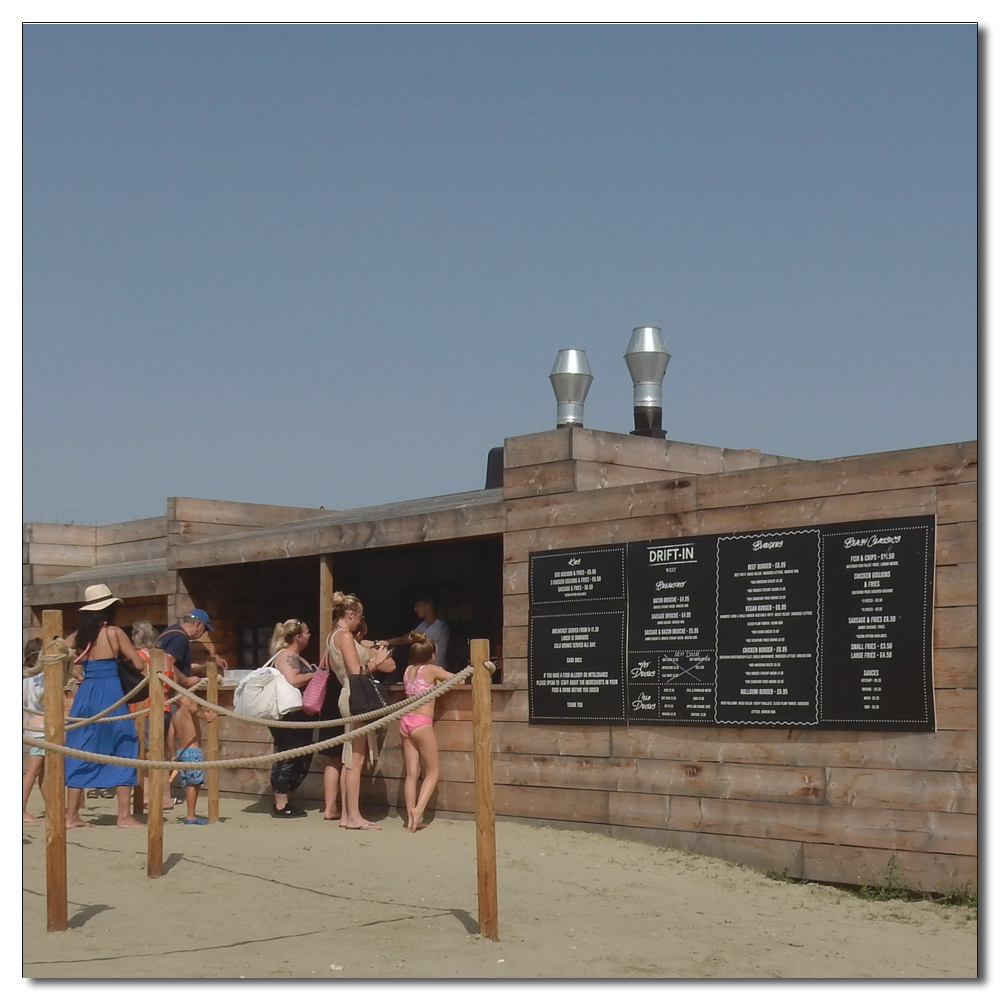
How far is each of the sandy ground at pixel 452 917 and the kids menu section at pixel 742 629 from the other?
0.98 meters

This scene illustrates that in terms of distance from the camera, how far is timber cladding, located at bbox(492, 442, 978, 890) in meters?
7.87

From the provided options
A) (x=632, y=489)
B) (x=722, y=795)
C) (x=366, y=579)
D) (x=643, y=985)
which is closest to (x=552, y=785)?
(x=722, y=795)

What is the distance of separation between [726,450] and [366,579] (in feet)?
18.6

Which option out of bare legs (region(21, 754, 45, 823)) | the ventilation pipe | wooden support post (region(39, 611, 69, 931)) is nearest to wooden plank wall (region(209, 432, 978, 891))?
bare legs (region(21, 754, 45, 823))

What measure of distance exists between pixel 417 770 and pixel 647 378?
4.96m

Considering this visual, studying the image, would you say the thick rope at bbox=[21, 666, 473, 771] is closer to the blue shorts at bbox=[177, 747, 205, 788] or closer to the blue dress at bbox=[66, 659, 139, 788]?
the blue dress at bbox=[66, 659, 139, 788]

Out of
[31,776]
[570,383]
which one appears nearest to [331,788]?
[31,776]

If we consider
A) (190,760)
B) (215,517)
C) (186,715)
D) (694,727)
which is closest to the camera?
(694,727)

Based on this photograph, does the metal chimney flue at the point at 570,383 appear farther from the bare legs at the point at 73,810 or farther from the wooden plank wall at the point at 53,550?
the wooden plank wall at the point at 53,550

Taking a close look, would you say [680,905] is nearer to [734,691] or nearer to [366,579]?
[734,691]

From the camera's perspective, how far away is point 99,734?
10219 millimetres

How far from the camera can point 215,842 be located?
9.93m

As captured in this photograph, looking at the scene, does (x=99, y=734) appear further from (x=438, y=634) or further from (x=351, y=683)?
(x=438, y=634)

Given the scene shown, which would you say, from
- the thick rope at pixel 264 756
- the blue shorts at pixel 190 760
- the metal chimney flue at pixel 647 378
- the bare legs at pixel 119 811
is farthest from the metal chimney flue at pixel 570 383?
the thick rope at pixel 264 756
